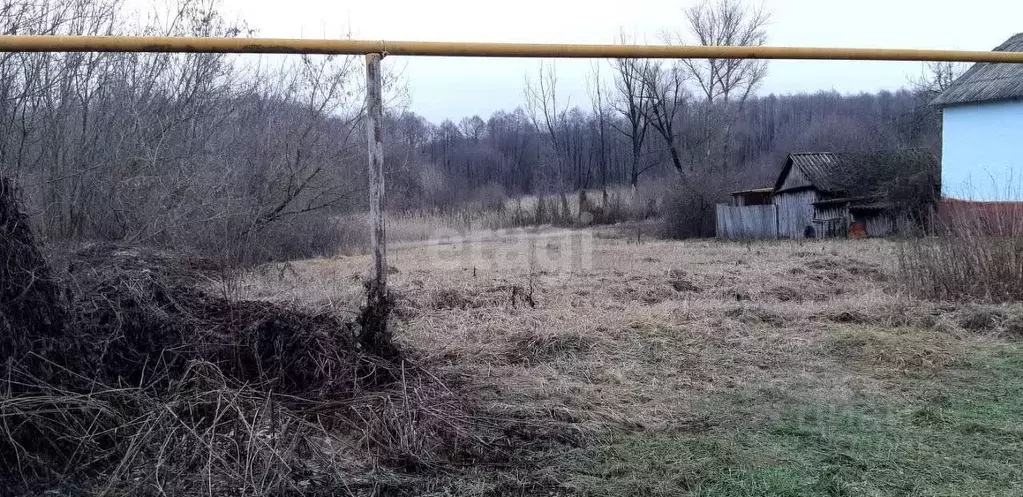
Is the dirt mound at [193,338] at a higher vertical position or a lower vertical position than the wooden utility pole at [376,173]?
lower

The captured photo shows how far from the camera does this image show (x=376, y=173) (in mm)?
4082

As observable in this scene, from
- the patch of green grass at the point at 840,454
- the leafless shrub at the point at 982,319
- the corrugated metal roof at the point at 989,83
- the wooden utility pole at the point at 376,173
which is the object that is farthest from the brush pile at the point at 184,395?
the corrugated metal roof at the point at 989,83

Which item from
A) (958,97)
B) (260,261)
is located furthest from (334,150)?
(958,97)

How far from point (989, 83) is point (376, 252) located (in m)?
20.8

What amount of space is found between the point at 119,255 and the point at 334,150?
9.46m

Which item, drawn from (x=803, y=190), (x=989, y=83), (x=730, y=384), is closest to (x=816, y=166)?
(x=803, y=190)

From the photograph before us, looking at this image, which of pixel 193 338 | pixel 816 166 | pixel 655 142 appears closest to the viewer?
pixel 193 338

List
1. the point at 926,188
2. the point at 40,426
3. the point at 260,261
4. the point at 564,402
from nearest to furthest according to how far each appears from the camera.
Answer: the point at 40,426 → the point at 564,402 → the point at 260,261 → the point at 926,188

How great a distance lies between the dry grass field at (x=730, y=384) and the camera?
10.9 feet

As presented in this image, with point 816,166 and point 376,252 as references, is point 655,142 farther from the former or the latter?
point 376,252

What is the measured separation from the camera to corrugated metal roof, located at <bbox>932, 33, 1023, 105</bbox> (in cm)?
1788

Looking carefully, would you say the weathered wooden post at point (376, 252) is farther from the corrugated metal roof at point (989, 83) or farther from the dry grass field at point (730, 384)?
the corrugated metal roof at point (989, 83)

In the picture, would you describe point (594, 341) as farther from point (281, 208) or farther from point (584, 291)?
point (281, 208)

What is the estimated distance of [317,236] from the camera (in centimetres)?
1530
